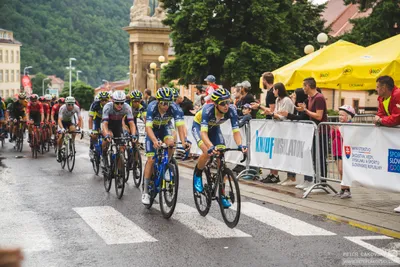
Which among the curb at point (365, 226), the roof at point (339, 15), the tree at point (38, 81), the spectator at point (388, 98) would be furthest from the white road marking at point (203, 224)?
the tree at point (38, 81)

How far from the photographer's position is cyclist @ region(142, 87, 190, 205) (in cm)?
995

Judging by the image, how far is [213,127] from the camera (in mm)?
9641

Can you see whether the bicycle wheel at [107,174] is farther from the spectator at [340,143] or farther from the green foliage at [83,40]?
the green foliage at [83,40]

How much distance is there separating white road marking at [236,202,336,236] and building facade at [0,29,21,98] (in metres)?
130

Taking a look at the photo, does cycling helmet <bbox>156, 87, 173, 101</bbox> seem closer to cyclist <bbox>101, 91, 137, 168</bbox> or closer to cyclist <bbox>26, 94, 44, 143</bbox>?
cyclist <bbox>101, 91, 137, 168</bbox>

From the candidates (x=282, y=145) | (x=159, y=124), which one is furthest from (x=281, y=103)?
(x=159, y=124)

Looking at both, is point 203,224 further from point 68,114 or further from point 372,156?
point 68,114

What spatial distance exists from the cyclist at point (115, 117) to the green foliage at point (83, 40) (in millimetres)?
72367

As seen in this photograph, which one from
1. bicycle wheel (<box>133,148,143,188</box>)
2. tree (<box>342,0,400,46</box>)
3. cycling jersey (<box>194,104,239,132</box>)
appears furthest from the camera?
tree (<box>342,0,400,46</box>)

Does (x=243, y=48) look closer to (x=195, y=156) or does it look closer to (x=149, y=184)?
(x=195, y=156)

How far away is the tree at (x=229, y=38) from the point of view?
111 feet

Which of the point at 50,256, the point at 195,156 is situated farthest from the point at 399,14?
the point at 50,256

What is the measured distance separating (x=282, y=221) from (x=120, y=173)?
3.44 metres

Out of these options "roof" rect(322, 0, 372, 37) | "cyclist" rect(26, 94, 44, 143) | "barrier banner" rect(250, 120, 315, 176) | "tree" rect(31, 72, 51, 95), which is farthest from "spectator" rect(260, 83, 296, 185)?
"tree" rect(31, 72, 51, 95)
